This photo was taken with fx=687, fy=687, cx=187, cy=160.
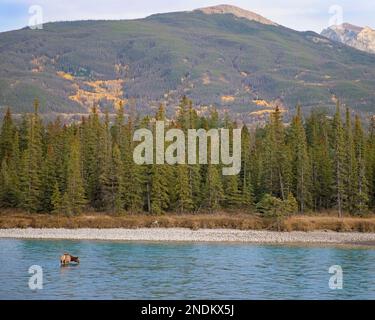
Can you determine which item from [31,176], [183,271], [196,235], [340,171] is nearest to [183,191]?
[196,235]

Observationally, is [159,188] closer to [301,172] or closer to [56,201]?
[56,201]

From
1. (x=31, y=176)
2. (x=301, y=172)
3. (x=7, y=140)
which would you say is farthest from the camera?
(x=7, y=140)

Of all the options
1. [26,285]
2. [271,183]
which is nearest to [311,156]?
[271,183]

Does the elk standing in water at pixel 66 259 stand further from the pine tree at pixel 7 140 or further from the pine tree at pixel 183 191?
the pine tree at pixel 7 140

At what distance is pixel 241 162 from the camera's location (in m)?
87.5

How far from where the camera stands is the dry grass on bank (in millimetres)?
70250

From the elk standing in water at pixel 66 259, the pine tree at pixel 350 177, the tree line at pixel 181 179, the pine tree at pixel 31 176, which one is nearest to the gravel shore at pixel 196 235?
the tree line at pixel 181 179

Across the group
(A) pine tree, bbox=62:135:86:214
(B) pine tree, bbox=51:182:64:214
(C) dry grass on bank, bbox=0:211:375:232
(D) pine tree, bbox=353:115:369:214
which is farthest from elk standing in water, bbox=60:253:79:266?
(D) pine tree, bbox=353:115:369:214

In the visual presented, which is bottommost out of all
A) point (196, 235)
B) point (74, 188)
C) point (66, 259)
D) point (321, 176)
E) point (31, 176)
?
point (196, 235)

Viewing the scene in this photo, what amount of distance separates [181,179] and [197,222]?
10.1m

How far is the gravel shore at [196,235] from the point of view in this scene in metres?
64.2

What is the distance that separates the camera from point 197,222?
2835 inches
